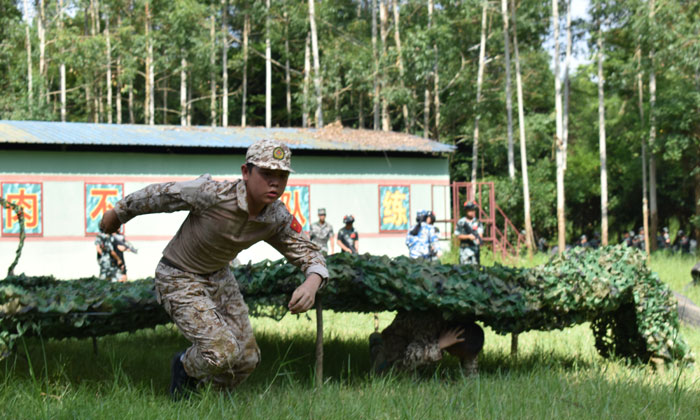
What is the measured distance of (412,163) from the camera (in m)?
19.8

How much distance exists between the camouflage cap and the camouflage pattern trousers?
0.90 metres

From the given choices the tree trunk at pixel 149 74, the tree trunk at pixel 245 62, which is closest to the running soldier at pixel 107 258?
the tree trunk at pixel 149 74

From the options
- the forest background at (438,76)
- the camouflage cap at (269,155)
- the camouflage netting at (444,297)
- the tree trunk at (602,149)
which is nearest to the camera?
the camouflage cap at (269,155)

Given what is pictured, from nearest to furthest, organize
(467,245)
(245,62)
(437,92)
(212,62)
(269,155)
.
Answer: (269,155)
(467,245)
(437,92)
(212,62)
(245,62)

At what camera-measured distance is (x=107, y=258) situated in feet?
38.7

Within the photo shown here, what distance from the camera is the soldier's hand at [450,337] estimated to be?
5.46m

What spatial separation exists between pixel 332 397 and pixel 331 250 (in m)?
14.1

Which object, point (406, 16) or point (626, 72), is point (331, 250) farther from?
point (406, 16)

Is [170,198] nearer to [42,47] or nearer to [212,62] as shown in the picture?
[212,62]

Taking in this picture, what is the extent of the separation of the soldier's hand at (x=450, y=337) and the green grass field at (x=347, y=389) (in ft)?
0.93

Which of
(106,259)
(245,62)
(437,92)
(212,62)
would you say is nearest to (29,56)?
(212,62)

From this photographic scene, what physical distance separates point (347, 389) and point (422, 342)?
2.66 ft

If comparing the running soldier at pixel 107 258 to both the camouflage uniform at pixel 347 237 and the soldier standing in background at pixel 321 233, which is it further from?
the camouflage uniform at pixel 347 237

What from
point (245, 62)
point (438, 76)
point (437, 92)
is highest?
point (245, 62)
